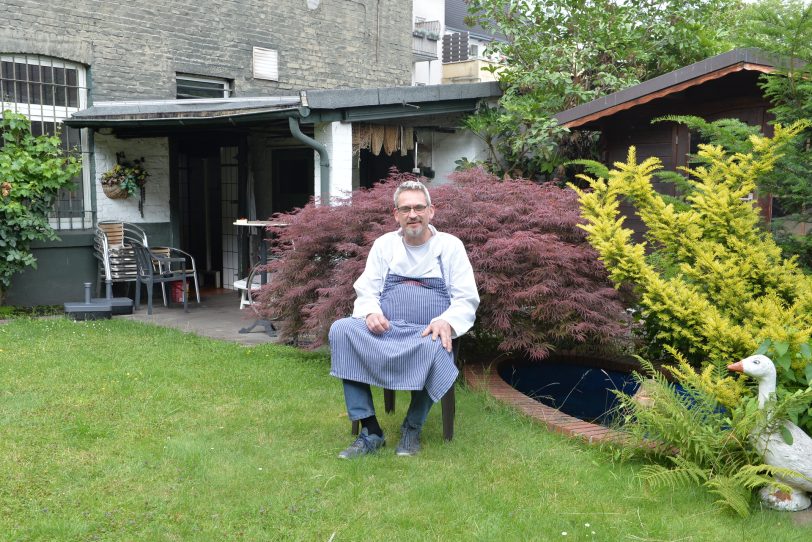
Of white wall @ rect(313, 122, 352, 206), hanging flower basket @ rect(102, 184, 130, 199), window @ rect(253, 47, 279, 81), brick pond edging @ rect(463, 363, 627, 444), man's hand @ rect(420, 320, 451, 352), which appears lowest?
brick pond edging @ rect(463, 363, 627, 444)

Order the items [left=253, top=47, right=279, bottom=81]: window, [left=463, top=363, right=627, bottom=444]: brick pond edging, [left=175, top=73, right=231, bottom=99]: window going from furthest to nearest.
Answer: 1. [left=253, top=47, right=279, bottom=81]: window
2. [left=175, top=73, right=231, bottom=99]: window
3. [left=463, top=363, right=627, bottom=444]: brick pond edging

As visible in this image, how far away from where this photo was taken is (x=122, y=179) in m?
10.6

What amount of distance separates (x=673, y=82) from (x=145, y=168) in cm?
709

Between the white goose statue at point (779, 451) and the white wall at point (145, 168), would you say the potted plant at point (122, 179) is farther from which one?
the white goose statue at point (779, 451)

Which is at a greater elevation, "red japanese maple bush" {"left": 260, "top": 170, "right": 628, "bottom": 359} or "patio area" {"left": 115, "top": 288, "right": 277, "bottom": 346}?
"red japanese maple bush" {"left": 260, "top": 170, "right": 628, "bottom": 359}

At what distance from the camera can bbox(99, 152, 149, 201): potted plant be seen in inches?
416

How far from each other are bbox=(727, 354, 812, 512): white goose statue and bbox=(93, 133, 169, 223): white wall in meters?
9.07

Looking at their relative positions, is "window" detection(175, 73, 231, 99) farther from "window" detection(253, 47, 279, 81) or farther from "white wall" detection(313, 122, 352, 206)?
"white wall" detection(313, 122, 352, 206)

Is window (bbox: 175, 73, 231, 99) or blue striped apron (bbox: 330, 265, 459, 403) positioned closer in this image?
blue striped apron (bbox: 330, 265, 459, 403)

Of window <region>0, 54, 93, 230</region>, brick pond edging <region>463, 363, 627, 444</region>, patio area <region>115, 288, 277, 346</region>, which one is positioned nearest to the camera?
brick pond edging <region>463, 363, 627, 444</region>

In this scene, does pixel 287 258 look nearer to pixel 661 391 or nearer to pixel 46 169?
pixel 661 391

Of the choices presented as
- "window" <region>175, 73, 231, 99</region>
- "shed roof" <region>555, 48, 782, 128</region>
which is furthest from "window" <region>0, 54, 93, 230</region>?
"shed roof" <region>555, 48, 782, 128</region>

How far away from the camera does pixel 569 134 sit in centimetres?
1001

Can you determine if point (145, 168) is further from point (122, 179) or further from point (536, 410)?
point (536, 410)
